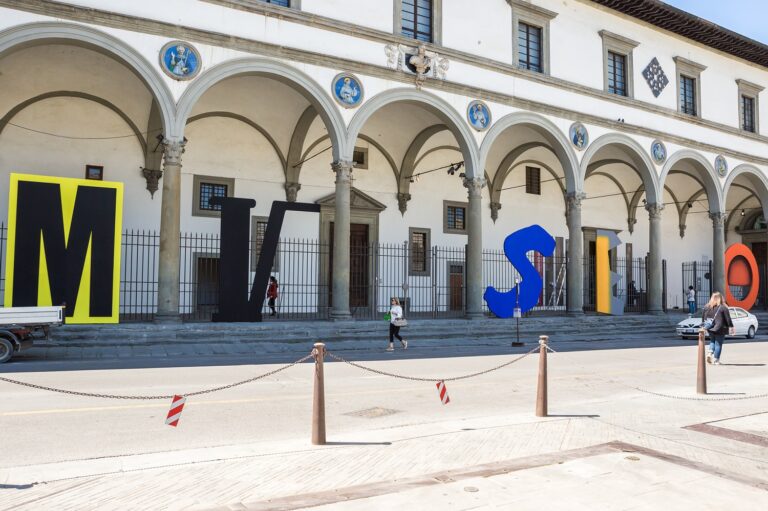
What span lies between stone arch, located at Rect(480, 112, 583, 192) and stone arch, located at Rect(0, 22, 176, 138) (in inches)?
395

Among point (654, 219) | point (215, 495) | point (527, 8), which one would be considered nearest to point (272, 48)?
point (527, 8)

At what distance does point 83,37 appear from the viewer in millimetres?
14844

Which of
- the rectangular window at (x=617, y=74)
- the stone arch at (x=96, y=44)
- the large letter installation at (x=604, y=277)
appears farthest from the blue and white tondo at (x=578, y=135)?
the stone arch at (x=96, y=44)

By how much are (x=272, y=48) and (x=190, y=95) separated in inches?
105

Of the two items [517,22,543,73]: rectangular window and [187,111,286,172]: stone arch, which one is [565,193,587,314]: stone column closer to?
[517,22,543,73]: rectangular window

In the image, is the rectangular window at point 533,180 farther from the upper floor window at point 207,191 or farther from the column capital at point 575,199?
the upper floor window at point 207,191

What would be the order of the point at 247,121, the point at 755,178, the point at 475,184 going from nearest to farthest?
the point at 475,184, the point at 247,121, the point at 755,178

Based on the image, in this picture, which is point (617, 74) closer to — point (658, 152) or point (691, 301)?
point (658, 152)

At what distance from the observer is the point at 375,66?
61.4ft

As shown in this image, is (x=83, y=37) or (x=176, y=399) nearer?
(x=176, y=399)

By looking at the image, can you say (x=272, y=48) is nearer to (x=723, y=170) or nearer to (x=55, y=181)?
(x=55, y=181)

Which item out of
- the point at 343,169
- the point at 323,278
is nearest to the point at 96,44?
the point at 343,169

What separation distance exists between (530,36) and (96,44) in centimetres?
1469

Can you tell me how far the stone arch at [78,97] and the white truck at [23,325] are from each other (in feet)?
27.0
